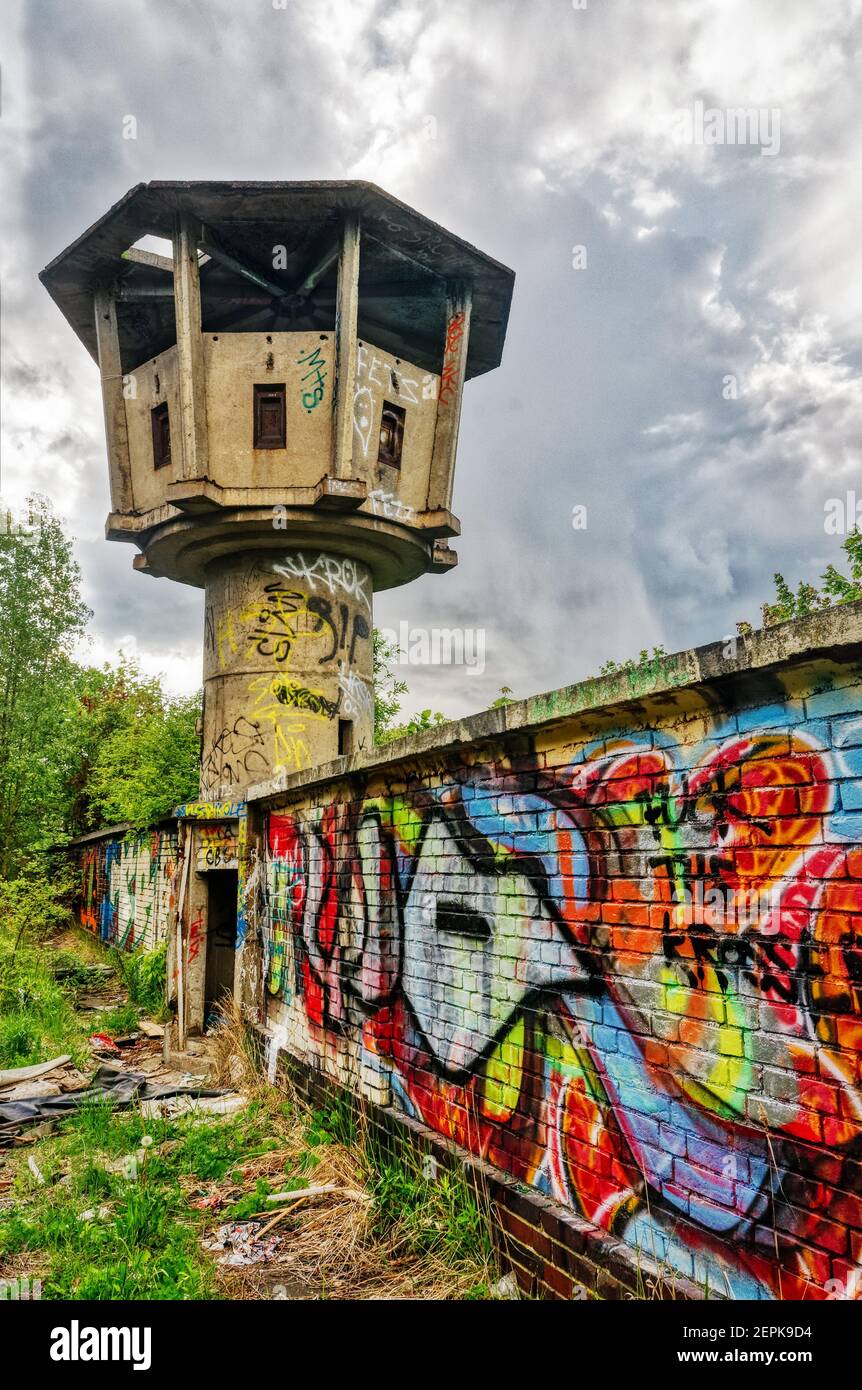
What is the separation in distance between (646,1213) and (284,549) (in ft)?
34.0

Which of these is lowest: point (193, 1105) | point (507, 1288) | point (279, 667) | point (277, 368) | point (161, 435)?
point (193, 1105)

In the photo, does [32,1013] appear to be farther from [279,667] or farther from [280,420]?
[280,420]

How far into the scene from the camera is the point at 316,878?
671cm

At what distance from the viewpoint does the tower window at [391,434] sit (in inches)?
470

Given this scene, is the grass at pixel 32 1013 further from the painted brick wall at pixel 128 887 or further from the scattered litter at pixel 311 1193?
the scattered litter at pixel 311 1193

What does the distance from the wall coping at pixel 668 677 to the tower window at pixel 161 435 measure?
8.72 metres

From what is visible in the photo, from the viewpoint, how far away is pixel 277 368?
1136cm

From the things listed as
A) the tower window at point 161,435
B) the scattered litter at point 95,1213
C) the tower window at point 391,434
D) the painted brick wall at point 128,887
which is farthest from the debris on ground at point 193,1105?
the tower window at point 161,435

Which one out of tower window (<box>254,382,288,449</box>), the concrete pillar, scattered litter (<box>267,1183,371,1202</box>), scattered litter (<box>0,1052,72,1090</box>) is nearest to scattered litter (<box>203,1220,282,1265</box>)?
scattered litter (<box>267,1183,371,1202</box>)

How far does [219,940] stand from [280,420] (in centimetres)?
647

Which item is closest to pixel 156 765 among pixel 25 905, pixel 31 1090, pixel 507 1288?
pixel 25 905

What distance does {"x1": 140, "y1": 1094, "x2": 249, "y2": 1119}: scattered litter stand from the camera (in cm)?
674
